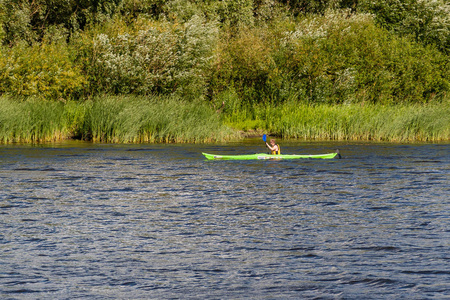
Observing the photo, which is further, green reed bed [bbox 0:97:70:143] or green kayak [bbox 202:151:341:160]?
green reed bed [bbox 0:97:70:143]

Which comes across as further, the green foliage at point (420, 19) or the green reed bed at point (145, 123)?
the green foliage at point (420, 19)

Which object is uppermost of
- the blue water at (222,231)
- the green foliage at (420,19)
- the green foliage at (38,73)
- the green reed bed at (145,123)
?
the green foliage at (420,19)

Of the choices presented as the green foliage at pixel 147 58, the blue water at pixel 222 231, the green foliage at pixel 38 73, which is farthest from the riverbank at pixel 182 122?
the blue water at pixel 222 231

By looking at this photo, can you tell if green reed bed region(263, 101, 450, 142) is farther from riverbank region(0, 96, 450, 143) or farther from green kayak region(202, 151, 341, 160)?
green kayak region(202, 151, 341, 160)

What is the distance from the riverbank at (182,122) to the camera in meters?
30.9

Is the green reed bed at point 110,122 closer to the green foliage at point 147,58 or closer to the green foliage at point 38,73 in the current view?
the green foliage at point 38,73

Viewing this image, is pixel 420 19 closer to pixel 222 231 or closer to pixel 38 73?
pixel 38 73

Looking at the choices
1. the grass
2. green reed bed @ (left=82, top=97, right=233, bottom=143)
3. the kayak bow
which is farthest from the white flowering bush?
the kayak bow

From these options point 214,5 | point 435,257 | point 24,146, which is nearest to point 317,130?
point 24,146

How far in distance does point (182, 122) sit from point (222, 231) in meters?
20.0

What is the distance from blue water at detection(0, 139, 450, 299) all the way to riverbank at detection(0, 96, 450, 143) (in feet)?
26.0

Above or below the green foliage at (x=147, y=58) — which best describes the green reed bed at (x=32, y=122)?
below

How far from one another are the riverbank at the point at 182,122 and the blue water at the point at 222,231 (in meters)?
7.91

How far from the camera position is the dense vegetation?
3412 centimetres
